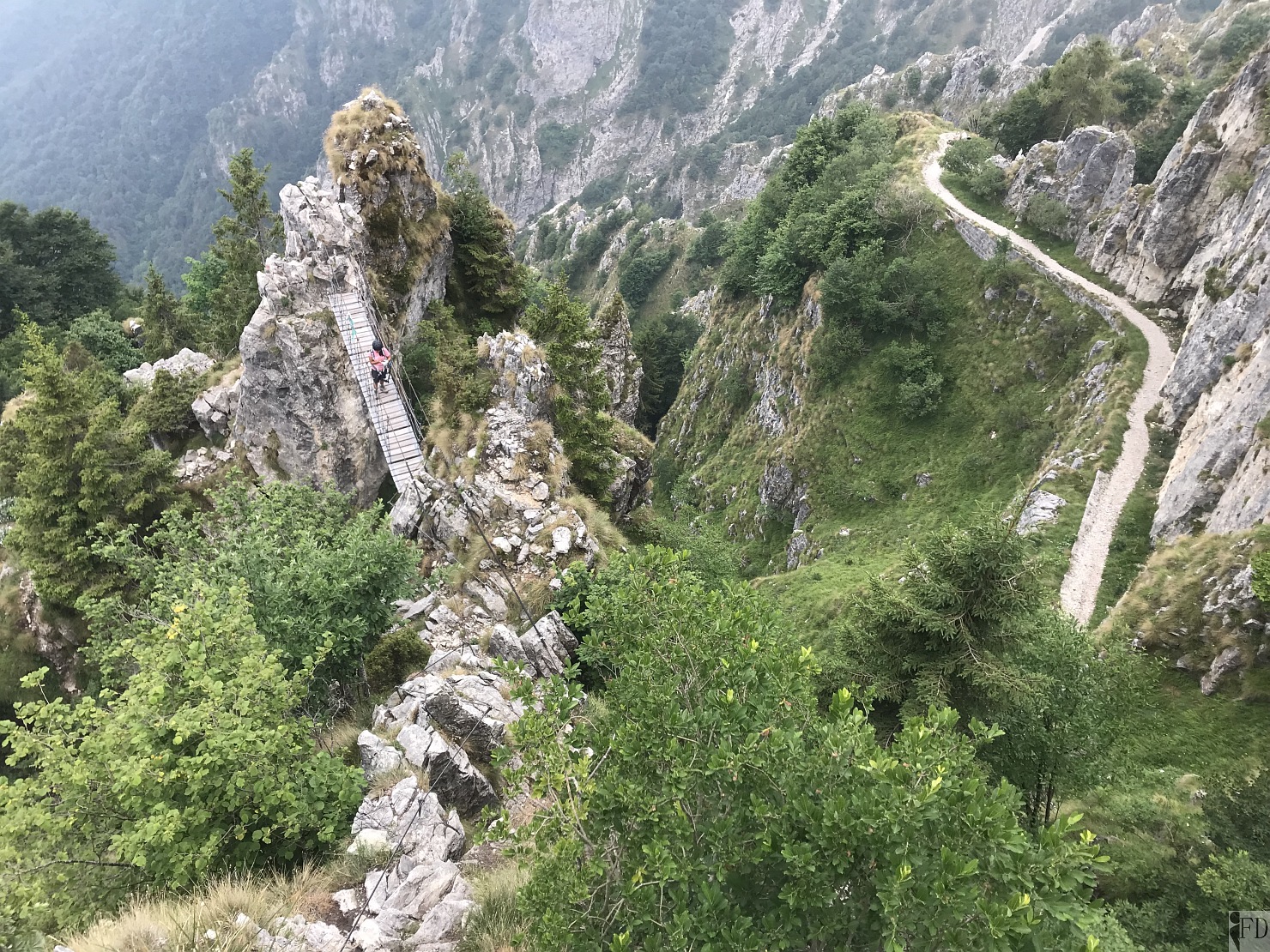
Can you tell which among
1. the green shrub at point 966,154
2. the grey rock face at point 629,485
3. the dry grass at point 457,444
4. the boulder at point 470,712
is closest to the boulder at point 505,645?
the boulder at point 470,712

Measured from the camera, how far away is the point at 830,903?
4539 mm

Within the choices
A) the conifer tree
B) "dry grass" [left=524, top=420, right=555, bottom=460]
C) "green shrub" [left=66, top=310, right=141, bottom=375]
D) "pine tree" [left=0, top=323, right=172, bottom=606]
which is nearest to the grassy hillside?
"dry grass" [left=524, top=420, right=555, bottom=460]

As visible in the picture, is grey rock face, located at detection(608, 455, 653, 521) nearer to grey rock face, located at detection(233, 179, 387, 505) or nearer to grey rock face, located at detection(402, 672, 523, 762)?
grey rock face, located at detection(233, 179, 387, 505)

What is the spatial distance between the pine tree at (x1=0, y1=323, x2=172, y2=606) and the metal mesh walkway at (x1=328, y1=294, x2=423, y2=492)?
900 centimetres

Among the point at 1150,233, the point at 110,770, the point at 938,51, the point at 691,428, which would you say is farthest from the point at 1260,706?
the point at 938,51

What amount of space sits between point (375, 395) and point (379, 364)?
1496 mm

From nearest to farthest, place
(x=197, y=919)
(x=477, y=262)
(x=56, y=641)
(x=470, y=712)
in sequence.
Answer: (x=197, y=919) → (x=470, y=712) → (x=56, y=641) → (x=477, y=262)

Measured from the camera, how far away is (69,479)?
24.2 m

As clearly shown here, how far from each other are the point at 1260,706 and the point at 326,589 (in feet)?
74.2

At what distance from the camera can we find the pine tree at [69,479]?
23.7m

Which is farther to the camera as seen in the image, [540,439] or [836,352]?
[836,352]

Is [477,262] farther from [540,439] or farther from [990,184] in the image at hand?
[990,184]

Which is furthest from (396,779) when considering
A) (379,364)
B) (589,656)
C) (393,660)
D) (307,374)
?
(307,374)

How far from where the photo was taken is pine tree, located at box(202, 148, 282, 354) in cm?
3569
